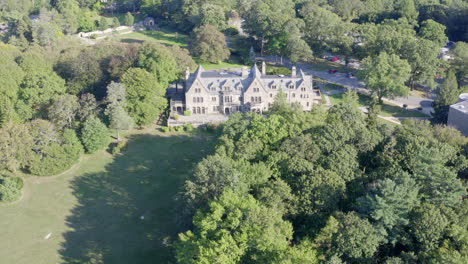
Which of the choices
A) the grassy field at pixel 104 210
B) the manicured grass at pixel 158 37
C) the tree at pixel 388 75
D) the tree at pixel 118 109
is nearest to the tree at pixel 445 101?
the tree at pixel 388 75

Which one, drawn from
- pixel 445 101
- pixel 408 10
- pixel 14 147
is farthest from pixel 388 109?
pixel 14 147

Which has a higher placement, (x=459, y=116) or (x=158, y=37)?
(x=158, y=37)

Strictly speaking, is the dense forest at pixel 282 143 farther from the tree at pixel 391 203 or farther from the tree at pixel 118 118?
the tree at pixel 118 118

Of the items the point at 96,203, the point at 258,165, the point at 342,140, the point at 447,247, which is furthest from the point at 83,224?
the point at 447,247

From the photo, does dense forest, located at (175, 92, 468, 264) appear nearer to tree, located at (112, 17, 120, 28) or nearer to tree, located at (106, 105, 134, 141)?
tree, located at (106, 105, 134, 141)

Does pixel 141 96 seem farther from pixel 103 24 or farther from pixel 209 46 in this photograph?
pixel 103 24

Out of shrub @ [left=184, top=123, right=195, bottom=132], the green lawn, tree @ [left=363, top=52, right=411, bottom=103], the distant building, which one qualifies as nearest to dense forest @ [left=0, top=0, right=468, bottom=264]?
tree @ [left=363, top=52, right=411, bottom=103]
